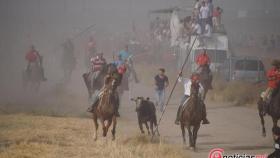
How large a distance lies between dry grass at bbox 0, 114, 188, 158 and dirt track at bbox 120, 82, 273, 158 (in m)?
1.29

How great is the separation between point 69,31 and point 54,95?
128ft

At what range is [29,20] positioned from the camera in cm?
7338

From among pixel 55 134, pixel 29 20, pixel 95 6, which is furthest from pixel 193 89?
pixel 95 6

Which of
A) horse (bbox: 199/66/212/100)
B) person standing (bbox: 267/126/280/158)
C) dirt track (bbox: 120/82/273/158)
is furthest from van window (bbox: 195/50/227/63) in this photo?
A: person standing (bbox: 267/126/280/158)

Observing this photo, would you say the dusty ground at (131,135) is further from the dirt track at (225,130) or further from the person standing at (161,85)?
the person standing at (161,85)

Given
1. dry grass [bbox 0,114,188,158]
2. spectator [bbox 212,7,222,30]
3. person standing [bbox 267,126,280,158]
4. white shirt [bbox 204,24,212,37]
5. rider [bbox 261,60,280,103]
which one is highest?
spectator [bbox 212,7,222,30]

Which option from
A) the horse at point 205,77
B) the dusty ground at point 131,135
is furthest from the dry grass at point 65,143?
the horse at point 205,77

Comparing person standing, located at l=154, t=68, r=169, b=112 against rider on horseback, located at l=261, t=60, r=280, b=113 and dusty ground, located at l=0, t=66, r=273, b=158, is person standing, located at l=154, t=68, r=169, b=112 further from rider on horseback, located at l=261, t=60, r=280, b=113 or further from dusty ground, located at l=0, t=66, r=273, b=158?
rider on horseback, located at l=261, t=60, r=280, b=113

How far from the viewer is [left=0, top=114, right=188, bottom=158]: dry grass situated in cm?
1450

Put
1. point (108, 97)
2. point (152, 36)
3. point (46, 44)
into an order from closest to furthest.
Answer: point (108, 97), point (152, 36), point (46, 44)

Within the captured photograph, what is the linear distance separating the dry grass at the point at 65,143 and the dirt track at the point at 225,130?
4.22ft

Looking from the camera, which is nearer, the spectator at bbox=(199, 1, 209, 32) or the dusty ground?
the dusty ground

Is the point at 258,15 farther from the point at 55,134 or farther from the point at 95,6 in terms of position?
the point at 55,134

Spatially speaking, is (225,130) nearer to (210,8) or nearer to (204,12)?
(204,12)
